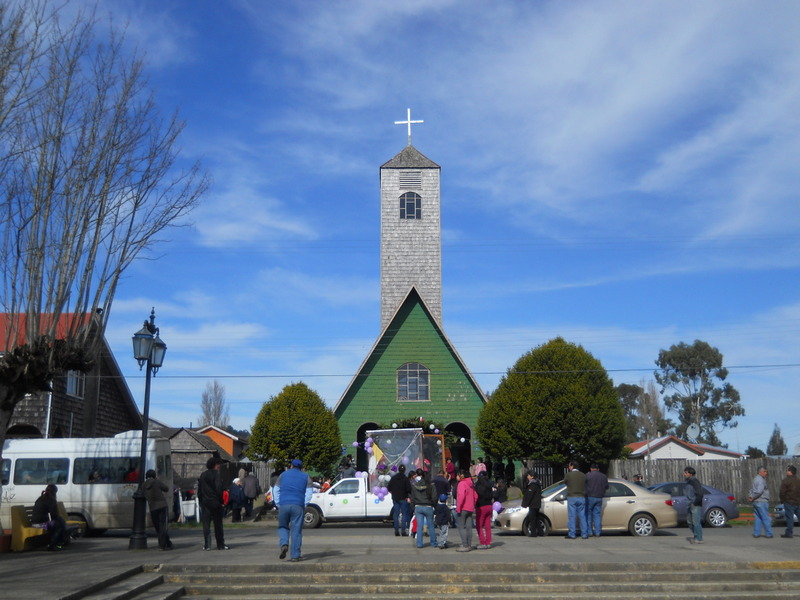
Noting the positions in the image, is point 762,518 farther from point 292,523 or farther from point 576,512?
point 292,523

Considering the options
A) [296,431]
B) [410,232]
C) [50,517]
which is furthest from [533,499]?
[410,232]

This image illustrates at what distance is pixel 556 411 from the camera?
1281 inches

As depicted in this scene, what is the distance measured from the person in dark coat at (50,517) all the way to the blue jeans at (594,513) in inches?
421

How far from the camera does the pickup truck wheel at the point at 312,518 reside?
22641 millimetres

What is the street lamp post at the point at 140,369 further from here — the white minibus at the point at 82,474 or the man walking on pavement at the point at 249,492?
the man walking on pavement at the point at 249,492

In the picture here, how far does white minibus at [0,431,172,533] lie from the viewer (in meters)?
20.7

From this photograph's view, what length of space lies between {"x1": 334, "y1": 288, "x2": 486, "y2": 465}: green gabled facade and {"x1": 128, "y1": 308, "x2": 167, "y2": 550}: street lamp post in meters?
20.4

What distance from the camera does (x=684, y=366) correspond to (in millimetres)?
70688

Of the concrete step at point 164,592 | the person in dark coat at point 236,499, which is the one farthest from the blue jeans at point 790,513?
the person in dark coat at point 236,499

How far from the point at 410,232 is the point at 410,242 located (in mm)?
592

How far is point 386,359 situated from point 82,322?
22439mm

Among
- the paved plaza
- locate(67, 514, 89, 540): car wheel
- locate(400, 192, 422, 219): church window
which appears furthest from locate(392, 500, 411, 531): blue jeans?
locate(400, 192, 422, 219): church window

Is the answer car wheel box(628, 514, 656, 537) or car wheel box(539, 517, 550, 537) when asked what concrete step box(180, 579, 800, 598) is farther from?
car wheel box(539, 517, 550, 537)

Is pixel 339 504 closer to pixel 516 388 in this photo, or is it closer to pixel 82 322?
pixel 82 322
